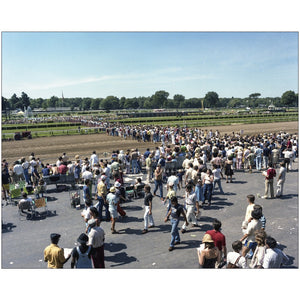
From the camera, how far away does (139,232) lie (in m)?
8.83

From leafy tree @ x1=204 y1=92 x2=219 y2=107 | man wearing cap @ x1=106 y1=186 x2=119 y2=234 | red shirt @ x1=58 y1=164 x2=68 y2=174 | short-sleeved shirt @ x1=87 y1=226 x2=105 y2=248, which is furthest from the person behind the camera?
leafy tree @ x1=204 y1=92 x2=219 y2=107

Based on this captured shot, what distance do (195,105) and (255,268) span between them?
593 ft

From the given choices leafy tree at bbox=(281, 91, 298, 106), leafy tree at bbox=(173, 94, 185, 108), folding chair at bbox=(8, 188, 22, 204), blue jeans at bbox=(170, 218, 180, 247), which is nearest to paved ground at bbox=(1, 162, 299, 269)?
blue jeans at bbox=(170, 218, 180, 247)

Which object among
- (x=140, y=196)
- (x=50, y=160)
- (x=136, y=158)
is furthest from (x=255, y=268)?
(x=50, y=160)

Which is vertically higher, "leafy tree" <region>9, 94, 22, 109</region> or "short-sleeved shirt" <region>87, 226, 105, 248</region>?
"leafy tree" <region>9, 94, 22, 109</region>

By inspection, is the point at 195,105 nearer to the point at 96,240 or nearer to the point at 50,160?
the point at 50,160

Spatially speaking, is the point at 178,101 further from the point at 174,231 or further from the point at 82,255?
the point at 82,255

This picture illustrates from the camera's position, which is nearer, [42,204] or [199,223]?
[199,223]

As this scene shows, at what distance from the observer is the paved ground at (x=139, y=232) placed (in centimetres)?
715

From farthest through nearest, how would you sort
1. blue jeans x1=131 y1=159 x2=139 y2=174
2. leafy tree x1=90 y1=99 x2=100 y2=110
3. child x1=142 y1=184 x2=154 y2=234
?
1. leafy tree x1=90 y1=99 x2=100 y2=110
2. blue jeans x1=131 y1=159 x2=139 y2=174
3. child x1=142 y1=184 x2=154 y2=234

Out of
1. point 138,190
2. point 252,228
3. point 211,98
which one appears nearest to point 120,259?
point 252,228

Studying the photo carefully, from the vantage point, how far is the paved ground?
7148mm

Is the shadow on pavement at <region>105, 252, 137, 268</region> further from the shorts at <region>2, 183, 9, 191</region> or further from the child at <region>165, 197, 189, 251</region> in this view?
the shorts at <region>2, 183, 9, 191</region>

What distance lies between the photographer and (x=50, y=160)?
21984 millimetres
